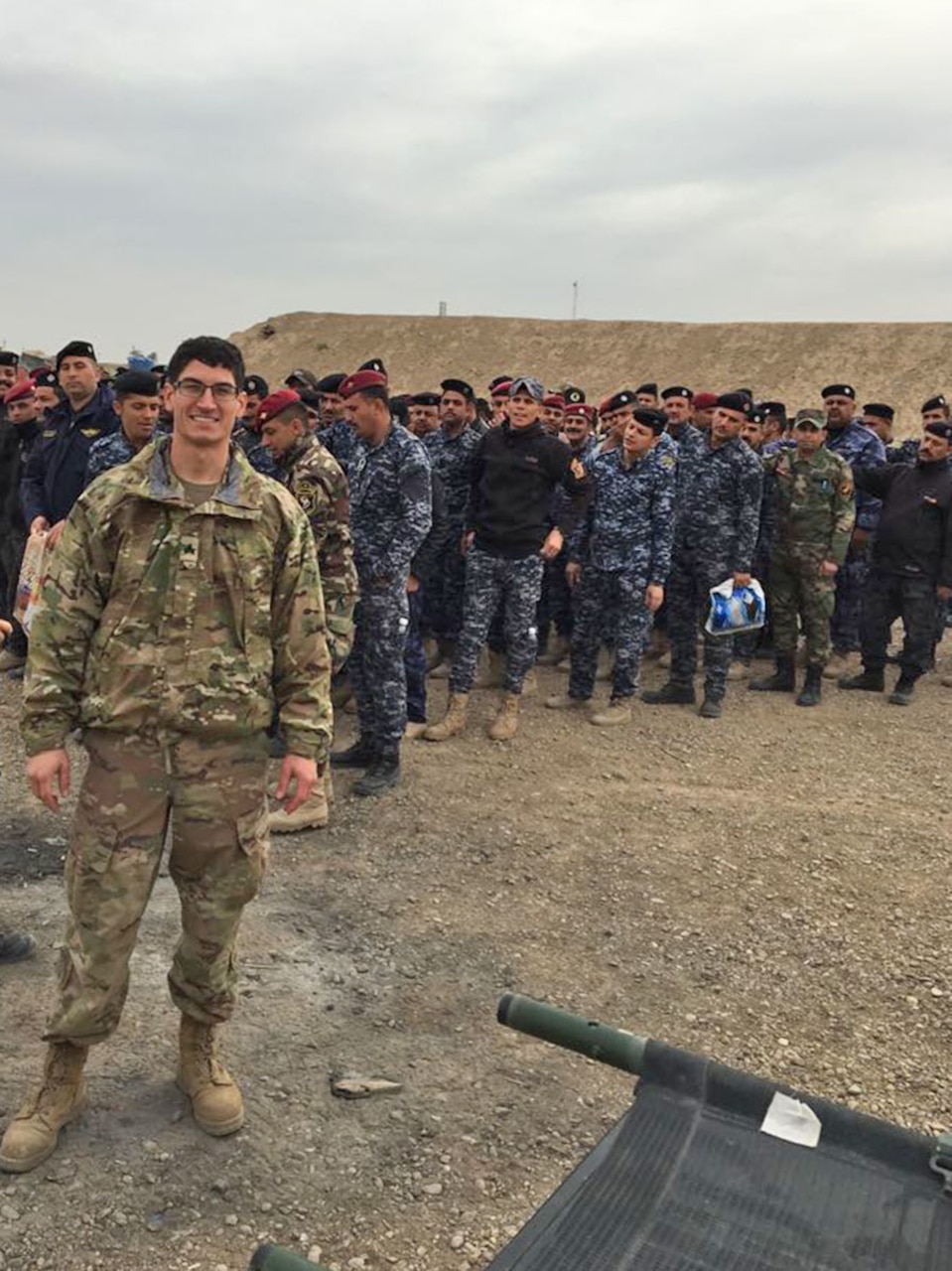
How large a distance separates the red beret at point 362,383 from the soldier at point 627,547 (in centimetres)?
203

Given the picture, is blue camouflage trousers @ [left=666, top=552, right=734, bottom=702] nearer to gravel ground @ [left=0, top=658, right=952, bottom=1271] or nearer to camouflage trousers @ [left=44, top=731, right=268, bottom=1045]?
gravel ground @ [left=0, top=658, right=952, bottom=1271]

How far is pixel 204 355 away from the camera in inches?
94.6

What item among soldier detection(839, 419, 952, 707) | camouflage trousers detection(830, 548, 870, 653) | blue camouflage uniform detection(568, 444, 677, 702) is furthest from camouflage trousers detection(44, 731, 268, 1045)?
camouflage trousers detection(830, 548, 870, 653)

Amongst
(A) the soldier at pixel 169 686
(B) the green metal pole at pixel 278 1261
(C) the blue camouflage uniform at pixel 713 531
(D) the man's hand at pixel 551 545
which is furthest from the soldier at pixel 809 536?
(B) the green metal pole at pixel 278 1261

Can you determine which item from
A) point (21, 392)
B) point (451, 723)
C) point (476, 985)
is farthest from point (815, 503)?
point (21, 392)

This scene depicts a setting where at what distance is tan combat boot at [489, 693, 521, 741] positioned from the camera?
6.19 metres

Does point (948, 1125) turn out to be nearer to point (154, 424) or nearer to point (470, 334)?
point (154, 424)

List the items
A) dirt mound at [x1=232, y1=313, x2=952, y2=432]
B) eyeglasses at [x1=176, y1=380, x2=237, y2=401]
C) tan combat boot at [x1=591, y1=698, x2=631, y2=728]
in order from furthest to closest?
1. dirt mound at [x1=232, y1=313, x2=952, y2=432]
2. tan combat boot at [x1=591, y1=698, x2=631, y2=728]
3. eyeglasses at [x1=176, y1=380, x2=237, y2=401]

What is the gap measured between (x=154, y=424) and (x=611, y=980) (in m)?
3.54

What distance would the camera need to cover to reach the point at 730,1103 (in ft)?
7.02

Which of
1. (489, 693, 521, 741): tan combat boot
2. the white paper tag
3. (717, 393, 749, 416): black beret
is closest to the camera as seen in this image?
the white paper tag

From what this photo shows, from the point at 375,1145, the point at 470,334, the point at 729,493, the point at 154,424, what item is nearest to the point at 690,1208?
the point at 375,1145

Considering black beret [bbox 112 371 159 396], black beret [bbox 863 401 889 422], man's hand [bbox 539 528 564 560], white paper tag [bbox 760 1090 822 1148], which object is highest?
black beret [bbox 863 401 889 422]

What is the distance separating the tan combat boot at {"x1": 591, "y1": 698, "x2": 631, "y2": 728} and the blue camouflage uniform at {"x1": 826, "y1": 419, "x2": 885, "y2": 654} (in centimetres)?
244
